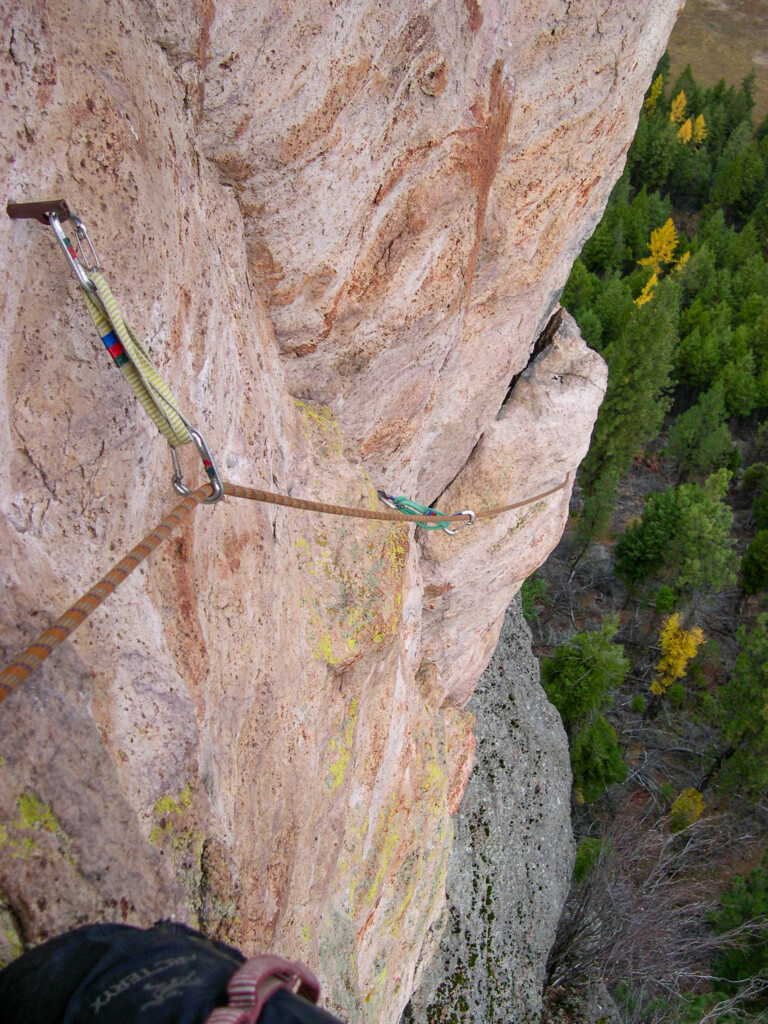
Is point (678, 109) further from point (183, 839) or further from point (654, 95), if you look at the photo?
point (183, 839)

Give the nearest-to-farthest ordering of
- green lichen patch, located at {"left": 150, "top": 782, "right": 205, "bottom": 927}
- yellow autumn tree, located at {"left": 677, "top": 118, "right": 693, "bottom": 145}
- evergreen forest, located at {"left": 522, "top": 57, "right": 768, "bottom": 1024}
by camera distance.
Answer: green lichen patch, located at {"left": 150, "top": 782, "right": 205, "bottom": 927}
evergreen forest, located at {"left": 522, "top": 57, "right": 768, "bottom": 1024}
yellow autumn tree, located at {"left": 677, "top": 118, "right": 693, "bottom": 145}

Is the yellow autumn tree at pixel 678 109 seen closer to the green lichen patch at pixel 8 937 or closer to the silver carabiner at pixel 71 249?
the silver carabiner at pixel 71 249

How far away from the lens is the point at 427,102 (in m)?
4.00

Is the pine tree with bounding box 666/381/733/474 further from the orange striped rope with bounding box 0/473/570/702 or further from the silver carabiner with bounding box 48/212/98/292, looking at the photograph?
the silver carabiner with bounding box 48/212/98/292

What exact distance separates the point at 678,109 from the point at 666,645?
47.2 meters

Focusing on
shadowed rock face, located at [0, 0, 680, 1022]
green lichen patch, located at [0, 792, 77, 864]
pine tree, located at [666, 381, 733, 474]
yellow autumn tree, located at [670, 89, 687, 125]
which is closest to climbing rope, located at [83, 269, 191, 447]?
shadowed rock face, located at [0, 0, 680, 1022]

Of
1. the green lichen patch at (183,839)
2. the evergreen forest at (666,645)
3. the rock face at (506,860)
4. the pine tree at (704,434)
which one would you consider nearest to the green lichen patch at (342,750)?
the green lichen patch at (183,839)

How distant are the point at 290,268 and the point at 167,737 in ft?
8.45

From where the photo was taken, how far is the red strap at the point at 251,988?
1.00m

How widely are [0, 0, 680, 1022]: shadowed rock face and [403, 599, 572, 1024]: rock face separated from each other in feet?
8.00

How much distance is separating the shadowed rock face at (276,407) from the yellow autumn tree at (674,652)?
1444cm

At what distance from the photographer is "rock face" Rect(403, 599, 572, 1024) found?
8742 millimetres

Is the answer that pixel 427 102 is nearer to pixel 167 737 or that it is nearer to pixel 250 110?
pixel 250 110

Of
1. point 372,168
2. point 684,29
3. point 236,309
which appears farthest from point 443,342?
point 684,29
